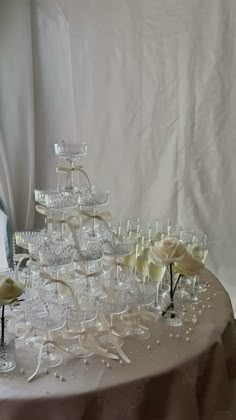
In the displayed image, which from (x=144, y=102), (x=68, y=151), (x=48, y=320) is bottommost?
(x=48, y=320)

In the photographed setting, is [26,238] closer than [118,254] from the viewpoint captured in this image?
No

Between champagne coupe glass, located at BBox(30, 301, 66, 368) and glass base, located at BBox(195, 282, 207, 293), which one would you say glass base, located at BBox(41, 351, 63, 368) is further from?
glass base, located at BBox(195, 282, 207, 293)

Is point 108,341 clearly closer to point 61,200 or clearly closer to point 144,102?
point 61,200

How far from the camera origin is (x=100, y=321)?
143 cm

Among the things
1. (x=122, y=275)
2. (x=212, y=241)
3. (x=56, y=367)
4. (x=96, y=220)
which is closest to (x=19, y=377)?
(x=56, y=367)

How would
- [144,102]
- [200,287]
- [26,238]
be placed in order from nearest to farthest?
[26,238], [200,287], [144,102]

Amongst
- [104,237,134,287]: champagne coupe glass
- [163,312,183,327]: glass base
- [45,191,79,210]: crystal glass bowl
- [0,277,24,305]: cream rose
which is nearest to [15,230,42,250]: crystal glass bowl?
[45,191,79,210]: crystal glass bowl

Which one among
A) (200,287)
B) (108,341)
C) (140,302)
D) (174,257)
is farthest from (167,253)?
(200,287)

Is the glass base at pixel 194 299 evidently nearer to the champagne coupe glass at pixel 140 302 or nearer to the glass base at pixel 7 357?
the champagne coupe glass at pixel 140 302

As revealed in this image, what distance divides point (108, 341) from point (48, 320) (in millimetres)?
191

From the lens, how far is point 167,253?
141 cm

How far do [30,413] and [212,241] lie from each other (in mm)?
1569

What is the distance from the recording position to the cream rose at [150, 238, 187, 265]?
55.5 inches

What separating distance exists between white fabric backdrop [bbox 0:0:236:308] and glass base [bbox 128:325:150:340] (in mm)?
1129
